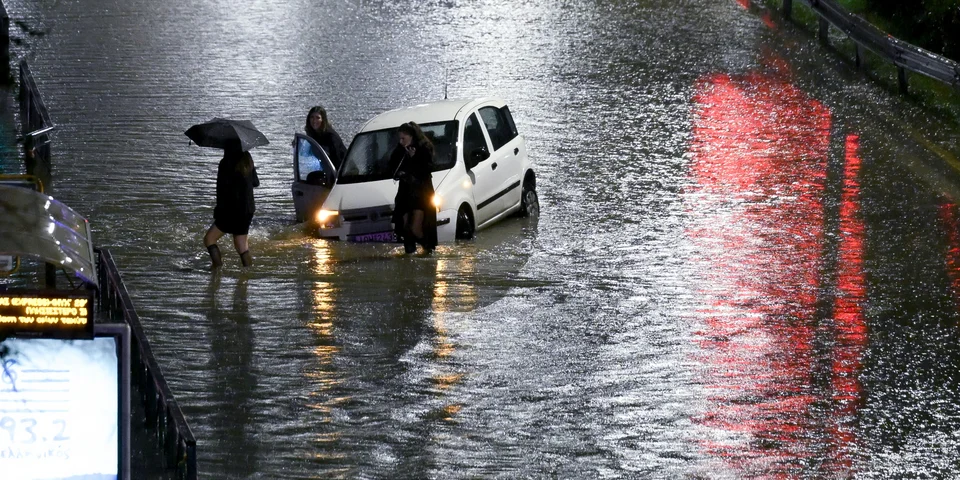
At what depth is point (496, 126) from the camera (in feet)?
56.1

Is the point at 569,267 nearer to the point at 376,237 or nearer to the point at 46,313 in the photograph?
the point at 376,237

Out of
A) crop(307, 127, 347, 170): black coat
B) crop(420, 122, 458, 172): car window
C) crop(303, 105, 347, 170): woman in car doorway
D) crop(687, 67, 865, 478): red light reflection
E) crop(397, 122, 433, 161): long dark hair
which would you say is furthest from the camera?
crop(307, 127, 347, 170): black coat

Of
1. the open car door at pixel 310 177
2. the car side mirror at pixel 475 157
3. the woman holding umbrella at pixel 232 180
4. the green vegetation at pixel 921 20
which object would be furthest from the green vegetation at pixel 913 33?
the woman holding umbrella at pixel 232 180

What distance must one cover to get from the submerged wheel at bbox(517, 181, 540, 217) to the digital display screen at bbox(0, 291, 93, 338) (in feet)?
35.8

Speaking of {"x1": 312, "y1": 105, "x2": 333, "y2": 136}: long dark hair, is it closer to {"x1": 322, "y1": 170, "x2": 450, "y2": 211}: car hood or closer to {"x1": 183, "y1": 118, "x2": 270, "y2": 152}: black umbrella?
{"x1": 322, "y1": 170, "x2": 450, "y2": 211}: car hood

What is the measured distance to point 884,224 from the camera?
50.8 ft

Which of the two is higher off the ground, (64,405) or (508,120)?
(64,405)

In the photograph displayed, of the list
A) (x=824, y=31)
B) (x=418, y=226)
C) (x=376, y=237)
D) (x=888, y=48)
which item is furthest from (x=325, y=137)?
(x=824, y=31)

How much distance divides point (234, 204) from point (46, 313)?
796 cm

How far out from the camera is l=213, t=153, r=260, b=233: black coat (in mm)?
14016

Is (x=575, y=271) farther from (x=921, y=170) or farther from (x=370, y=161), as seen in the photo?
(x=921, y=170)

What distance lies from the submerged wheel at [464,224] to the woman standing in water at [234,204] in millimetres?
2539

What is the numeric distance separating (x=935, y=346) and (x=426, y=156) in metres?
5.70

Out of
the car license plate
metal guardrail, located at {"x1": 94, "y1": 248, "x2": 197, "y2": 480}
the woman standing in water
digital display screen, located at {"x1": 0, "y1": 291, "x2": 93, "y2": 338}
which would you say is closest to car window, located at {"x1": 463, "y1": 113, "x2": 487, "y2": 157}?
the car license plate
